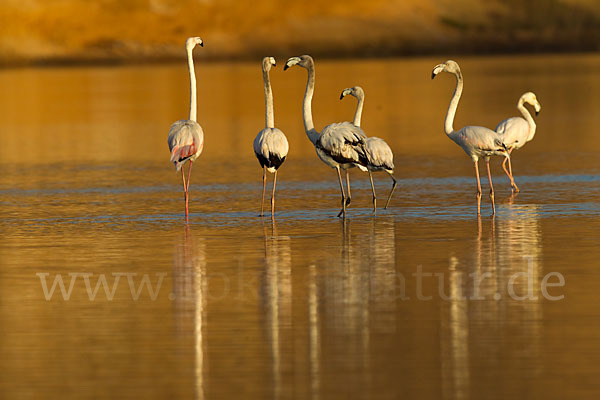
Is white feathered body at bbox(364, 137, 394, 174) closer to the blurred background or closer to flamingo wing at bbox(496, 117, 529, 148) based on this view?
flamingo wing at bbox(496, 117, 529, 148)

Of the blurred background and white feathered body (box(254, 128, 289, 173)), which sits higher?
the blurred background

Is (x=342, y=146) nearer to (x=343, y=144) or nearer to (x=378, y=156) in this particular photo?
(x=343, y=144)

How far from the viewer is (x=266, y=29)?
13450cm

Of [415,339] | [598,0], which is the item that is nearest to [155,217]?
[415,339]

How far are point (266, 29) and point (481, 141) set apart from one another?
119m

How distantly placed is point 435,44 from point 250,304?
4810 inches

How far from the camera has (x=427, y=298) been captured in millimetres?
10828

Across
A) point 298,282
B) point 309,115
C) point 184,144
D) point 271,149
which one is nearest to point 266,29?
point 309,115

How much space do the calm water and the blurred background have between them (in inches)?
4103

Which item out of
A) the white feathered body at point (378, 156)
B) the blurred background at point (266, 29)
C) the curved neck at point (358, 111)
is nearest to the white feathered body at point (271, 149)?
the white feathered body at point (378, 156)

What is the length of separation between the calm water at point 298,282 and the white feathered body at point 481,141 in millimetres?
794

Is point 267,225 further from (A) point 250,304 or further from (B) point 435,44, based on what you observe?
(B) point 435,44

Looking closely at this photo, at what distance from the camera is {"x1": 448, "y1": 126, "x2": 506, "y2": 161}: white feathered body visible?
1652 cm

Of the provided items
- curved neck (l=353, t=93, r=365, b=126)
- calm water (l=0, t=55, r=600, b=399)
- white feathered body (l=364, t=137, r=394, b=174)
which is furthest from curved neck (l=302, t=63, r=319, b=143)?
calm water (l=0, t=55, r=600, b=399)
